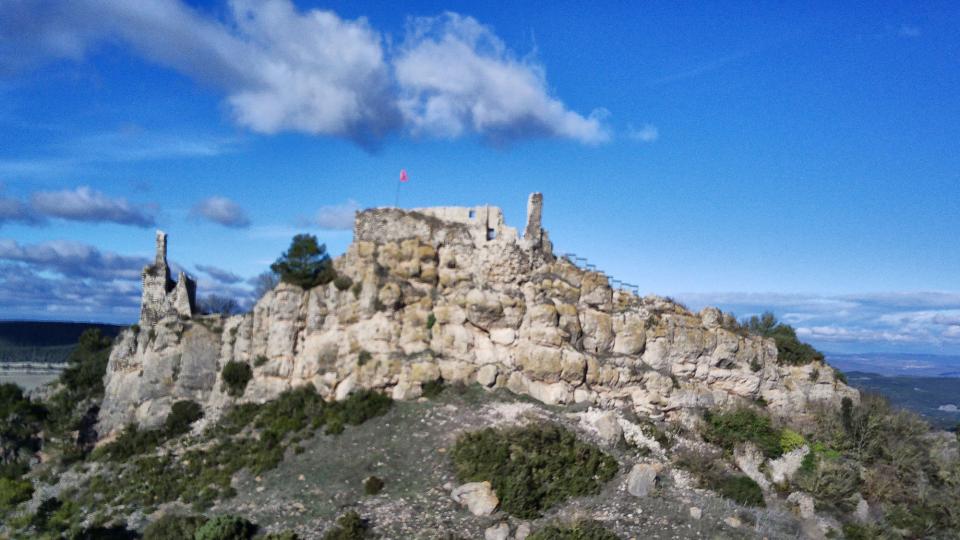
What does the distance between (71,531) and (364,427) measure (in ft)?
46.3

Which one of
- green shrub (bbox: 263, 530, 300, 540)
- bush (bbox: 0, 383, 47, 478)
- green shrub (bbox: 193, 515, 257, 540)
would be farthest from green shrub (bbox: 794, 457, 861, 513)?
bush (bbox: 0, 383, 47, 478)

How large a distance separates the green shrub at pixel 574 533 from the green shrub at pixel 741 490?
7.44 metres

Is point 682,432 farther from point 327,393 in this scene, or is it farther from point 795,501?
point 327,393

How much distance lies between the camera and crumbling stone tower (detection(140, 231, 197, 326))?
4275 centimetres

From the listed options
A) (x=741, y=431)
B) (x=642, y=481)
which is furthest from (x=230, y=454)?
(x=741, y=431)

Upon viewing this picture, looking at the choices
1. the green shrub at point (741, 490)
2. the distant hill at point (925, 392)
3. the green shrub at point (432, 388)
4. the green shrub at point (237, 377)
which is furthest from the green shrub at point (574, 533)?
the distant hill at point (925, 392)

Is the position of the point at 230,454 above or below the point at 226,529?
above

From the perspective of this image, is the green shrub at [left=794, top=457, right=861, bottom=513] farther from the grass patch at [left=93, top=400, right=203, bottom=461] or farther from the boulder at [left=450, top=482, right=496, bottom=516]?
the grass patch at [left=93, top=400, right=203, bottom=461]

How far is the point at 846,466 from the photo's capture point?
30859 millimetres

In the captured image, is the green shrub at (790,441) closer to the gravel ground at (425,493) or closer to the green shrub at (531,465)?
the gravel ground at (425,493)

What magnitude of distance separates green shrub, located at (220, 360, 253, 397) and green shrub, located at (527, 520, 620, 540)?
21379 millimetres

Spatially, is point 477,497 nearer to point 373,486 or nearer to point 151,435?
point 373,486

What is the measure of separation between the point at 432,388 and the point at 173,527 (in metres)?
13.0

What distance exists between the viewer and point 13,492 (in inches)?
1331
